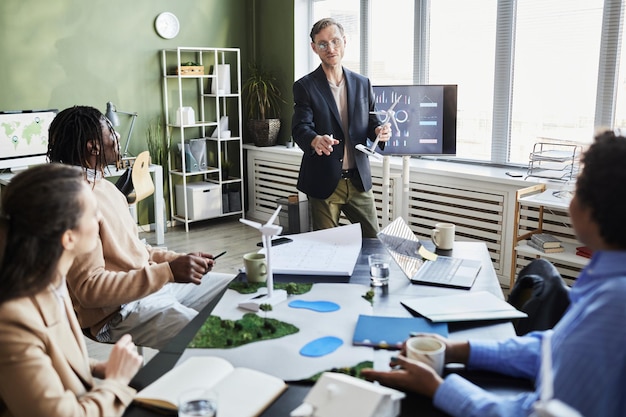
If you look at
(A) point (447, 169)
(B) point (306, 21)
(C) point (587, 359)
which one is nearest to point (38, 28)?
(B) point (306, 21)

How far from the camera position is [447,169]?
A: 14.4 ft

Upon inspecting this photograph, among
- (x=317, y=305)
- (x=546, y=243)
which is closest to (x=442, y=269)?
(x=317, y=305)

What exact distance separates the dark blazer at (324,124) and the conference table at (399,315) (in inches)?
40.8

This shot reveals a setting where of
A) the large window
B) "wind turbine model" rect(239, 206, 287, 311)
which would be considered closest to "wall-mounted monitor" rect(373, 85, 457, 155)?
the large window

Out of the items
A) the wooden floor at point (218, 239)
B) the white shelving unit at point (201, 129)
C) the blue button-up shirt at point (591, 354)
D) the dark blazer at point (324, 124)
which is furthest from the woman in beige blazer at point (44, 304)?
the white shelving unit at point (201, 129)

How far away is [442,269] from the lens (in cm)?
205

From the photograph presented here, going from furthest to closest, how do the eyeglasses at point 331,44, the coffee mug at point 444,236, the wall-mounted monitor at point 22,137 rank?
the wall-mounted monitor at point 22,137, the eyeglasses at point 331,44, the coffee mug at point 444,236

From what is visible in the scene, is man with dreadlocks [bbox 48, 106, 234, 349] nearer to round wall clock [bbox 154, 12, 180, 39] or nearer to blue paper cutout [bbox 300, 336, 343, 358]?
blue paper cutout [bbox 300, 336, 343, 358]

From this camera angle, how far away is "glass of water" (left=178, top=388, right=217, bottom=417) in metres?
1.14

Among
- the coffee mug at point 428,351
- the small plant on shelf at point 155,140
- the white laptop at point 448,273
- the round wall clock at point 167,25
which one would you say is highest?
the round wall clock at point 167,25

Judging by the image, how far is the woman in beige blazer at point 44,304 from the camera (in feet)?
3.89

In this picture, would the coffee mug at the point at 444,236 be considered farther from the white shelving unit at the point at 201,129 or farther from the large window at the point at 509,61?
the white shelving unit at the point at 201,129

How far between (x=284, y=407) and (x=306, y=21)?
5.05m

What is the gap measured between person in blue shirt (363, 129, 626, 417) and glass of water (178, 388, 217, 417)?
1.19 feet
